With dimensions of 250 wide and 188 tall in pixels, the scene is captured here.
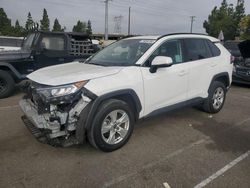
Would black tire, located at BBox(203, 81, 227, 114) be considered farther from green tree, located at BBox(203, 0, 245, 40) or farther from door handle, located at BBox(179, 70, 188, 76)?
green tree, located at BBox(203, 0, 245, 40)

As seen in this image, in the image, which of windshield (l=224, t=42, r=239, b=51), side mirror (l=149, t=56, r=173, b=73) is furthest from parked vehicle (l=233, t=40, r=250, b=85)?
side mirror (l=149, t=56, r=173, b=73)

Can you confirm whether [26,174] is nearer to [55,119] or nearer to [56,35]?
[55,119]

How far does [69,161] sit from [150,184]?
1.17 metres

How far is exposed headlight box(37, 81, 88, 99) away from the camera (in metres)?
3.31

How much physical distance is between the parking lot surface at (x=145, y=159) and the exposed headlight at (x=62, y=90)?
0.92m

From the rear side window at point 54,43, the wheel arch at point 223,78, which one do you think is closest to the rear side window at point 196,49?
the wheel arch at point 223,78

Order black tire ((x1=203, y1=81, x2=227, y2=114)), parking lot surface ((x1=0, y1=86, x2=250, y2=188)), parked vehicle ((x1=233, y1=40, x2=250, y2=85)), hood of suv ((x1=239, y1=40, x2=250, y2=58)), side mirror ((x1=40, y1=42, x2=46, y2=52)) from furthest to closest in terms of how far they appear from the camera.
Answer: hood of suv ((x1=239, y1=40, x2=250, y2=58)) < parked vehicle ((x1=233, y1=40, x2=250, y2=85)) < side mirror ((x1=40, y1=42, x2=46, y2=52)) < black tire ((x1=203, y1=81, x2=227, y2=114)) < parking lot surface ((x1=0, y1=86, x2=250, y2=188))

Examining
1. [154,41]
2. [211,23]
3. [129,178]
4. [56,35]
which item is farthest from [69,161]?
[211,23]

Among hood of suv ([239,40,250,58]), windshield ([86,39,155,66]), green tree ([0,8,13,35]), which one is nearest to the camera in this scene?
windshield ([86,39,155,66])

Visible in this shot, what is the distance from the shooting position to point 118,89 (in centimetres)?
364

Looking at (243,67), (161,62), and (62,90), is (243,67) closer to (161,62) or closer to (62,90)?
(161,62)

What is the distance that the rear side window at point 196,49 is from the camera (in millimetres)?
4871

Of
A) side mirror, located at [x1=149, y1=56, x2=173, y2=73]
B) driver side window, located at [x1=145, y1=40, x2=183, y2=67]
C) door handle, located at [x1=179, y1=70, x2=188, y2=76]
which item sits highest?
driver side window, located at [x1=145, y1=40, x2=183, y2=67]

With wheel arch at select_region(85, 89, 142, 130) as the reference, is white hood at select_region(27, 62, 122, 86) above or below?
above
